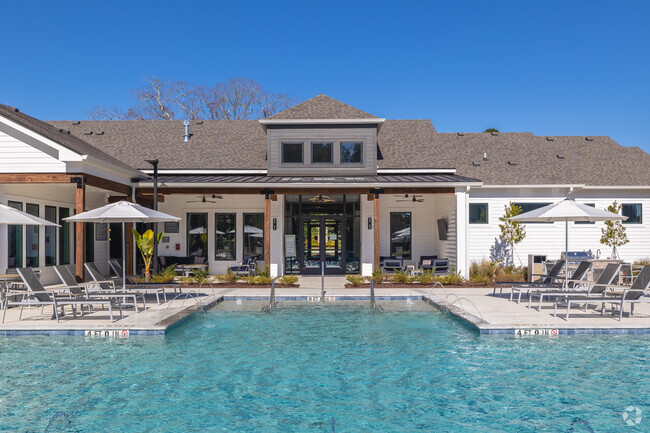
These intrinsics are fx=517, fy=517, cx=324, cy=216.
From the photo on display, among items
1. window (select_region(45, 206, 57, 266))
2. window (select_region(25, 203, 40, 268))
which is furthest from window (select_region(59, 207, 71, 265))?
window (select_region(25, 203, 40, 268))

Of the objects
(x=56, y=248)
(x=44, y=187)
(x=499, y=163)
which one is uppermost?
(x=499, y=163)

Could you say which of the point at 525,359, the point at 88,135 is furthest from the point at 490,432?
the point at 88,135

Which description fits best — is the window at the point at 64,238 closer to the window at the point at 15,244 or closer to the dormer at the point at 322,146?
the window at the point at 15,244

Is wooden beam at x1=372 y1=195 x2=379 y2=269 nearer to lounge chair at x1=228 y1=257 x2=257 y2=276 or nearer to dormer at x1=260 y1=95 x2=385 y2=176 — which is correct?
dormer at x1=260 y1=95 x2=385 y2=176

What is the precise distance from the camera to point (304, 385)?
6469 millimetres

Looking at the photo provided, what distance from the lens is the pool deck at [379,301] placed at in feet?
29.6

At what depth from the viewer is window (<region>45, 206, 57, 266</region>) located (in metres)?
16.9

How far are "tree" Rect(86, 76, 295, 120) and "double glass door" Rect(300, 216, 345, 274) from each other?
19.9 metres

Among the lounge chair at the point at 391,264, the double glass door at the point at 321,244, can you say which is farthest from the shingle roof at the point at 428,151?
the lounge chair at the point at 391,264

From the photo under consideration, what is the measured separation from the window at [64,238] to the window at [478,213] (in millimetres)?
15006

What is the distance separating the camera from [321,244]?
20.0 metres

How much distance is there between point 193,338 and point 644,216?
18.9 meters

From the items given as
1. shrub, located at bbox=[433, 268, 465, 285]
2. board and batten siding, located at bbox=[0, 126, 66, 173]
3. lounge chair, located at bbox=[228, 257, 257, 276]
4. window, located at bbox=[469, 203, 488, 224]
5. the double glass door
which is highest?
board and batten siding, located at bbox=[0, 126, 66, 173]

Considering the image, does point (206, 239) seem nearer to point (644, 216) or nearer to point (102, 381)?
point (102, 381)
